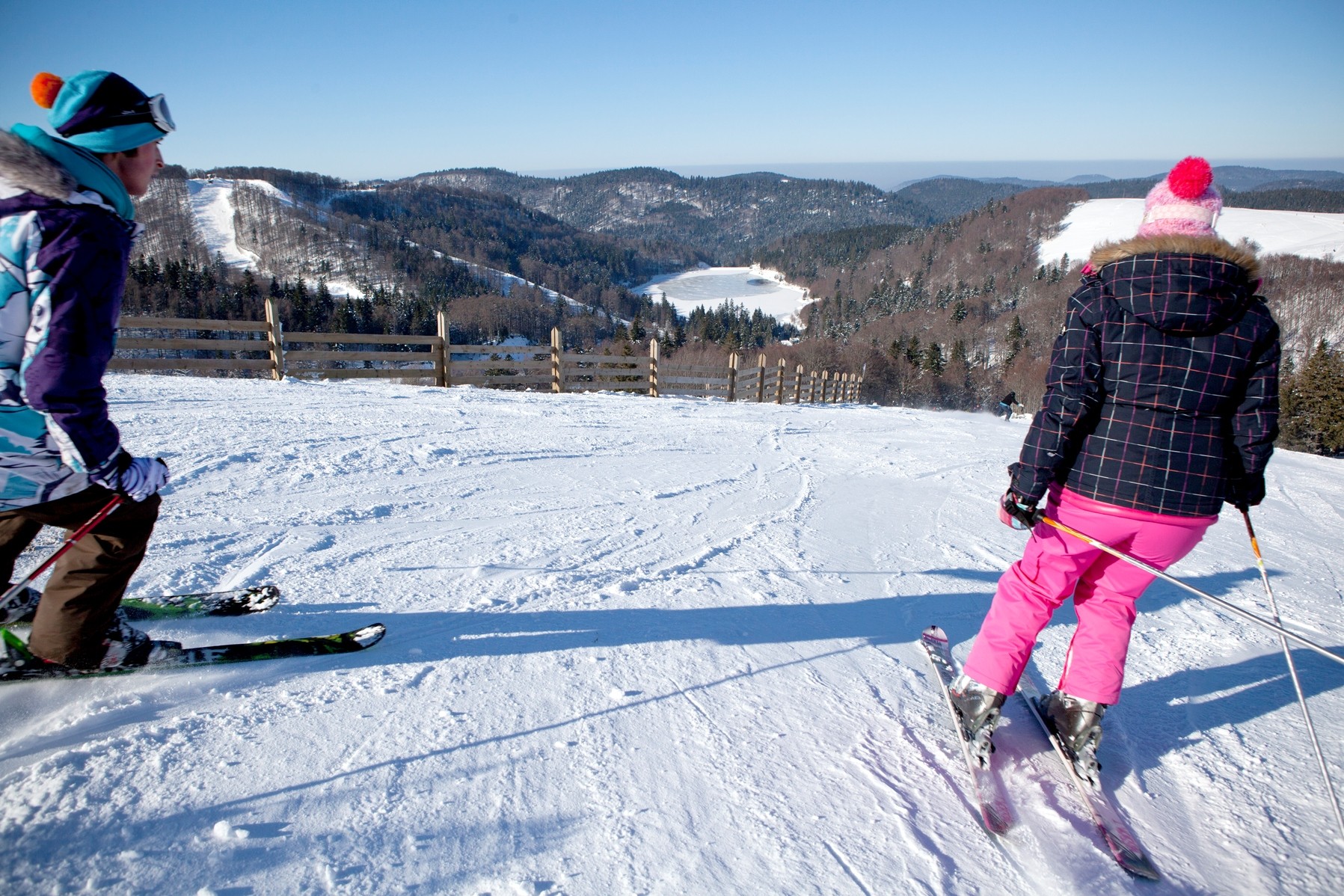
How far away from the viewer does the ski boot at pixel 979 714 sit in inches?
70.7

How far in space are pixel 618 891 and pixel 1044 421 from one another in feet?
5.15

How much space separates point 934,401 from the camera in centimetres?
6500

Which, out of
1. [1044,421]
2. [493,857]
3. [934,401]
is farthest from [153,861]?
[934,401]

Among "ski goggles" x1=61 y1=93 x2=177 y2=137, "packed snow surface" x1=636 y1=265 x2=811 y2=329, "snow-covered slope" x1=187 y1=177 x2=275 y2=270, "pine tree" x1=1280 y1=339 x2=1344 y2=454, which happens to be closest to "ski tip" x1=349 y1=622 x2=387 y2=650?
"ski goggles" x1=61 y1=93 x2=177 y2=137

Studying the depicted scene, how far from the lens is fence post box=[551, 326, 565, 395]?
12.1 metres

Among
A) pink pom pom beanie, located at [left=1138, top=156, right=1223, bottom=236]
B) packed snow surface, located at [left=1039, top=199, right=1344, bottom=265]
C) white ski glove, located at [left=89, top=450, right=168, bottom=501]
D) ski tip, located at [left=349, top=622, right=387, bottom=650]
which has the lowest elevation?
ski tip, located at [left=349, top=622, right=387, bottom=650]

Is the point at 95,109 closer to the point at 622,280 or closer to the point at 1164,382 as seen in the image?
the point at 1164,382

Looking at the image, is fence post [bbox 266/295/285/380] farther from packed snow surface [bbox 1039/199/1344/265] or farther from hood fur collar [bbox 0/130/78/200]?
packed snow surface [bbox 1039/199/1344/265]

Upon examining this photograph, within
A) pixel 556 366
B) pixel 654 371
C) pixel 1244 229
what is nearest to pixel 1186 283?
pixel 556 366

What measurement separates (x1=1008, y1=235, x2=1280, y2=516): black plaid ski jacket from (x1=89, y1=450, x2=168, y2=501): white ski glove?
227cm

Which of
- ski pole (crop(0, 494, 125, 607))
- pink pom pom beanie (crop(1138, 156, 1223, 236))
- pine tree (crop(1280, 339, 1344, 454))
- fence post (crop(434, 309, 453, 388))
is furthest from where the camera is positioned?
pine tree (crop(1280, 339, 1344, 454))

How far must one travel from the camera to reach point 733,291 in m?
133

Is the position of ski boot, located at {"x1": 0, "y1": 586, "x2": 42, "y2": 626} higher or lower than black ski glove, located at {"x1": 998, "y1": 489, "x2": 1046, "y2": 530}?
lower

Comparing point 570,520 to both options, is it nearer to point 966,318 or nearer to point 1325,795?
point 1325,795
